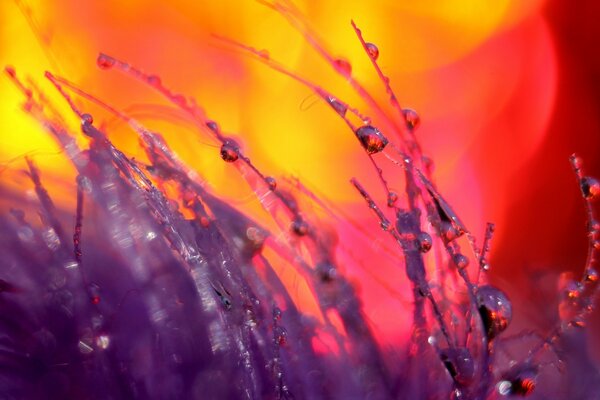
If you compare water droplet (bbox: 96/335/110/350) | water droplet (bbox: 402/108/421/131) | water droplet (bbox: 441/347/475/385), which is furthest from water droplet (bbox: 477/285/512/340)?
water droplet (bbox: 96/335/110/350)

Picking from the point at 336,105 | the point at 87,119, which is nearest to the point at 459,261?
the point at 336,105

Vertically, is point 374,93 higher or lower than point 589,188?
higher

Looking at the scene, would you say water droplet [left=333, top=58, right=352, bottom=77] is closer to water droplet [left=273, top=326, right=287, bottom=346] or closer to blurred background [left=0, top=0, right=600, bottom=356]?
blurred background [left=0, top=0, right=600, bottom=356]

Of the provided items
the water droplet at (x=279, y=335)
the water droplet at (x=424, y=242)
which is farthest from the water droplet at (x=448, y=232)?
the water droplet at (x=279, y=335)

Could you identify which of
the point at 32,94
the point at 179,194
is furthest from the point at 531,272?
the point at 32,94

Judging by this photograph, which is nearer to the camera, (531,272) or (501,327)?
(501,327)

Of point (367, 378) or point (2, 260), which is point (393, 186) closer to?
point (367, 378)

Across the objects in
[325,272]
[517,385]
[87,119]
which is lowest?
[517,385]

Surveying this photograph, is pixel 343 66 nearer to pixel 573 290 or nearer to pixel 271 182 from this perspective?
pixel 271 182
